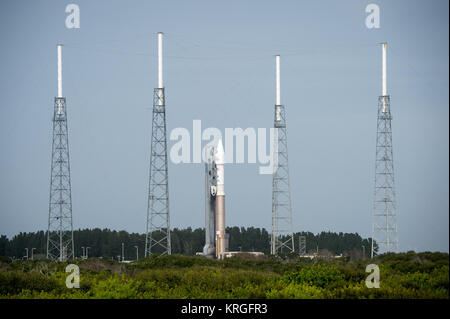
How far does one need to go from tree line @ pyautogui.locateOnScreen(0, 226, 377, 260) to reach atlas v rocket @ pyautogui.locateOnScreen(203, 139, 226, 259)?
111ft

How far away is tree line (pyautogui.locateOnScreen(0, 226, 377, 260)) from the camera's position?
13125 centimetres

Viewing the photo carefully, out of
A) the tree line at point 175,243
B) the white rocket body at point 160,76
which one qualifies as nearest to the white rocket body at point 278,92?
the white rocket body at point 160,76

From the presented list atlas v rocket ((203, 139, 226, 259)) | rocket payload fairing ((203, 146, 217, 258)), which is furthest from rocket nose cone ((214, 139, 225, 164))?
rocket payload fairing ((203, 146, 217, 258))

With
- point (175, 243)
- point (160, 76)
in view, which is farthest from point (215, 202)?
point (175, 243)

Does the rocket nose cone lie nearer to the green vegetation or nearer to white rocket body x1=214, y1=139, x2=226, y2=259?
white rocket body x1=214, y1=139, x2=226, y2=259

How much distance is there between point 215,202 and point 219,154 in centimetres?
682

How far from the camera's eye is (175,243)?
134 metres

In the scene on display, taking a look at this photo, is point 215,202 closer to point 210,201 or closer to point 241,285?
point 210,201

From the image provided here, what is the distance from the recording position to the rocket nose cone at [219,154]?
287 feet

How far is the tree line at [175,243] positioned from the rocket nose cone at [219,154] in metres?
40.8

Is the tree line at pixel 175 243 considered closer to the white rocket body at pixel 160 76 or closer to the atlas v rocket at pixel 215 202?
the atlas v rocket at pixel 215 202
